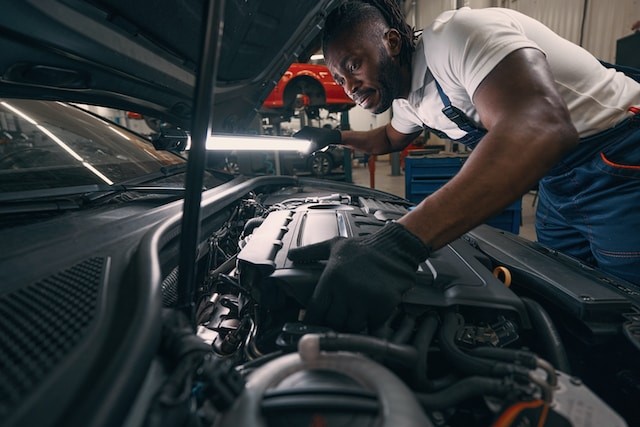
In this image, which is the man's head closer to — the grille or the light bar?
the light bar

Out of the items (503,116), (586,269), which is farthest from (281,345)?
(586,269)

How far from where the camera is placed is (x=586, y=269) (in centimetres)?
81

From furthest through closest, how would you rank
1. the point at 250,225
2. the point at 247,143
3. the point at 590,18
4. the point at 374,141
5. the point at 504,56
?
1. the point at 590,18
2. the point at 374,141
3. the point at 247,143
4. the point at 250,225
5. the point at 504,56

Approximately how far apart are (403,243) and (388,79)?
0.78 metres

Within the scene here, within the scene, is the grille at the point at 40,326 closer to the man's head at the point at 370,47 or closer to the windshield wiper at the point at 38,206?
Answer: the windshield wiper at the point at 38,206

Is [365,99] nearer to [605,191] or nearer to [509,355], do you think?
[605,191]

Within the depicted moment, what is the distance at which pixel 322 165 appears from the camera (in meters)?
5.24

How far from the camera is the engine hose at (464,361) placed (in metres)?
0.44

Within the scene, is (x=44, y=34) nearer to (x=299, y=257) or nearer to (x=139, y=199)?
(x=139, y=199)

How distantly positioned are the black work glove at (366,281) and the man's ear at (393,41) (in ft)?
2.60

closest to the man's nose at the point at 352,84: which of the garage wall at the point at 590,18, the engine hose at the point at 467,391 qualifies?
the engine hose at the point at 467,391

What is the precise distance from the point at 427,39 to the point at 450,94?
0.58 feet

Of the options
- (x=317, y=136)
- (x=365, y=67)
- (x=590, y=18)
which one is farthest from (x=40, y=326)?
(x=590, y=18)

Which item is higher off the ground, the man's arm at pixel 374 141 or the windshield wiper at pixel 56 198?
the man's arm at pixel 374 141
